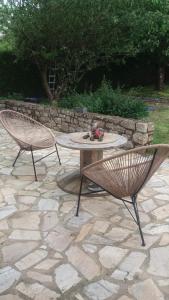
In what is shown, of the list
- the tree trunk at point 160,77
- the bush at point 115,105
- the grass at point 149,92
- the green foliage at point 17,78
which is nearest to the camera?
the bush at point 115,105

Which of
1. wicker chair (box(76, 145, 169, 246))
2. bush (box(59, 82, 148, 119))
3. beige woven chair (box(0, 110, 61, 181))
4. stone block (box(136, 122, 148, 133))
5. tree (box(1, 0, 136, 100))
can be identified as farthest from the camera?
tree (box(1, 0, 136, 100))

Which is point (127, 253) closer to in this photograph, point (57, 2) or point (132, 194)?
point (132, 194)

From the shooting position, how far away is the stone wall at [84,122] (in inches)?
219

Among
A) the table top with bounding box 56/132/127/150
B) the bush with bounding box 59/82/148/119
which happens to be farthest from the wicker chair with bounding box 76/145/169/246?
the bush with bounding box 59/82/148/119

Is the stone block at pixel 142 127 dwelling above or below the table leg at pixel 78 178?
above

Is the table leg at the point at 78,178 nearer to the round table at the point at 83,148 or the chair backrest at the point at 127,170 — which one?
the round table at the point at 83,148

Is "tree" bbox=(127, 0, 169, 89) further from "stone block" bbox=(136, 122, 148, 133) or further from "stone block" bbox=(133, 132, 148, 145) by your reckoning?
"stone block" bbox=(133, 132, 148, 145)

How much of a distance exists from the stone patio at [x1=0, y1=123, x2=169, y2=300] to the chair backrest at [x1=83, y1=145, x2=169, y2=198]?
44 centimetres

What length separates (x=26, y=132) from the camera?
498 centimetres

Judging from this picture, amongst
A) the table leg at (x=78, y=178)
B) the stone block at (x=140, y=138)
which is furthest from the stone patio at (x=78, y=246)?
the stone block at (x=140, y=138)

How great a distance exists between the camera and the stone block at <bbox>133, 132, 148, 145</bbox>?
5.52 metres

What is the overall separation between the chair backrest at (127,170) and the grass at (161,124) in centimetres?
303

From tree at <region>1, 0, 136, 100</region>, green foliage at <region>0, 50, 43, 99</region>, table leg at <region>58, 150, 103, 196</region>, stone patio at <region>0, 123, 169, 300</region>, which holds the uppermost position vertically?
tree at <region>1, 0, 136, 100</region>

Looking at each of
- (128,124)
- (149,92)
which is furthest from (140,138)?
(149,92)
